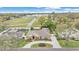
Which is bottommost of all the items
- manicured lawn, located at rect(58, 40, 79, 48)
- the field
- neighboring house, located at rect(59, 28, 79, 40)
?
manicured lawn, located at rect(58, 40, 79, 48)

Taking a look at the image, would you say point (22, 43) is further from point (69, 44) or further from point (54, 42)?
point (69, 44)

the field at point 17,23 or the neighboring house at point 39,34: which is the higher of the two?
the field at point 17,23

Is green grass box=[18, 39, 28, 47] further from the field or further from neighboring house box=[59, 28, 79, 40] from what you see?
neighboring house box=[59, 28, 79, 40]

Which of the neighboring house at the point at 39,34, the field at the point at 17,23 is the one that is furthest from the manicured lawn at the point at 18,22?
the neighboring house at the point at 39,34

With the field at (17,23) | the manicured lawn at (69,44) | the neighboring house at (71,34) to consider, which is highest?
the field at (17,23)

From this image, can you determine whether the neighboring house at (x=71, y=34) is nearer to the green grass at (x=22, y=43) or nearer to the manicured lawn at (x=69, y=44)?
the manicured lawn at (x=69, y=44)

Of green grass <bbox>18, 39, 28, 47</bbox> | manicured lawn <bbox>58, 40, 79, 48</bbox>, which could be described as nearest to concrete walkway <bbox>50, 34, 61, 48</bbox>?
manicured lawn <bbox>58, 40, 79, 48</bbox>

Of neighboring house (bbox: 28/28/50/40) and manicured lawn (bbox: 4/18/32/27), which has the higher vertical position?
manicured lawn (bbox: 4/18/32/27)
